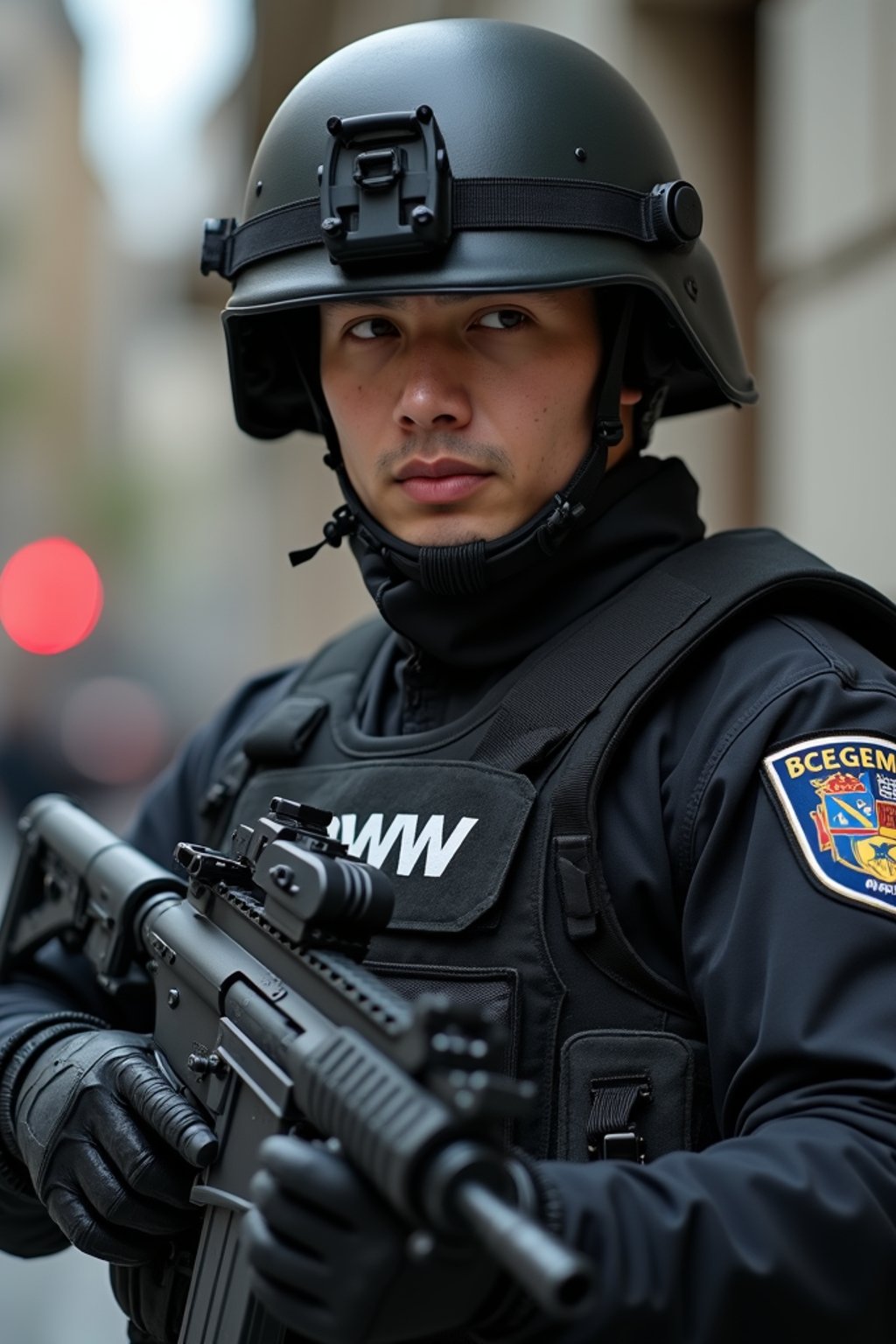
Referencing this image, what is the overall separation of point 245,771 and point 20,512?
27052 mm

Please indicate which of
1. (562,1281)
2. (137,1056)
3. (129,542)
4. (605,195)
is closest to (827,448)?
(605,195)

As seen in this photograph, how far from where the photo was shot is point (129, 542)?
28.5 metres

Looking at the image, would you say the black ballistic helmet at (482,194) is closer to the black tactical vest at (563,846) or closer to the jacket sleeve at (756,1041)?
the black tactical vest at (563,846)

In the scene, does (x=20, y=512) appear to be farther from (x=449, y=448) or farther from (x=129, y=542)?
(x=449, y=448)

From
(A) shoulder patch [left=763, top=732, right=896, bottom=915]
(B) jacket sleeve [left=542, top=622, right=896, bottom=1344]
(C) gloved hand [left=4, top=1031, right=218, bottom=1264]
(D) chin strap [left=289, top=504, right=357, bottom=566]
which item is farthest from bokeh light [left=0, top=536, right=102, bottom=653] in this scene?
(A) shoulder patch [left=763, top=732, right=896, bottom=915]

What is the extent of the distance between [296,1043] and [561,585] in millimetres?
771

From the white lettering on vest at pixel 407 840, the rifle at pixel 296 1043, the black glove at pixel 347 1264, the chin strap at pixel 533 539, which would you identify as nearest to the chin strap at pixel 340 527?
the chin strap at pixel 533 539

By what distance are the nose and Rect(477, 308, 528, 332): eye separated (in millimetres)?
57

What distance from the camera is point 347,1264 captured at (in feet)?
3.62

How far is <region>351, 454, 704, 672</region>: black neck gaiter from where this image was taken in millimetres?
1844

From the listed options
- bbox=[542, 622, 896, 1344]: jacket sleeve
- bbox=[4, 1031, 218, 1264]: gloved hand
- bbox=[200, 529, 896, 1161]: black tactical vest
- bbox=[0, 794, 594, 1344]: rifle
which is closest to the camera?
bbox=[0, 794, 594, 1344]: rifle

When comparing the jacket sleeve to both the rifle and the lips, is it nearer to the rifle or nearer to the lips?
the rifle

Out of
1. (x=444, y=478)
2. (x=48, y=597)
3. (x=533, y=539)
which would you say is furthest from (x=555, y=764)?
(x=48, y=597)

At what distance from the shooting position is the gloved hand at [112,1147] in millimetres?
1609
